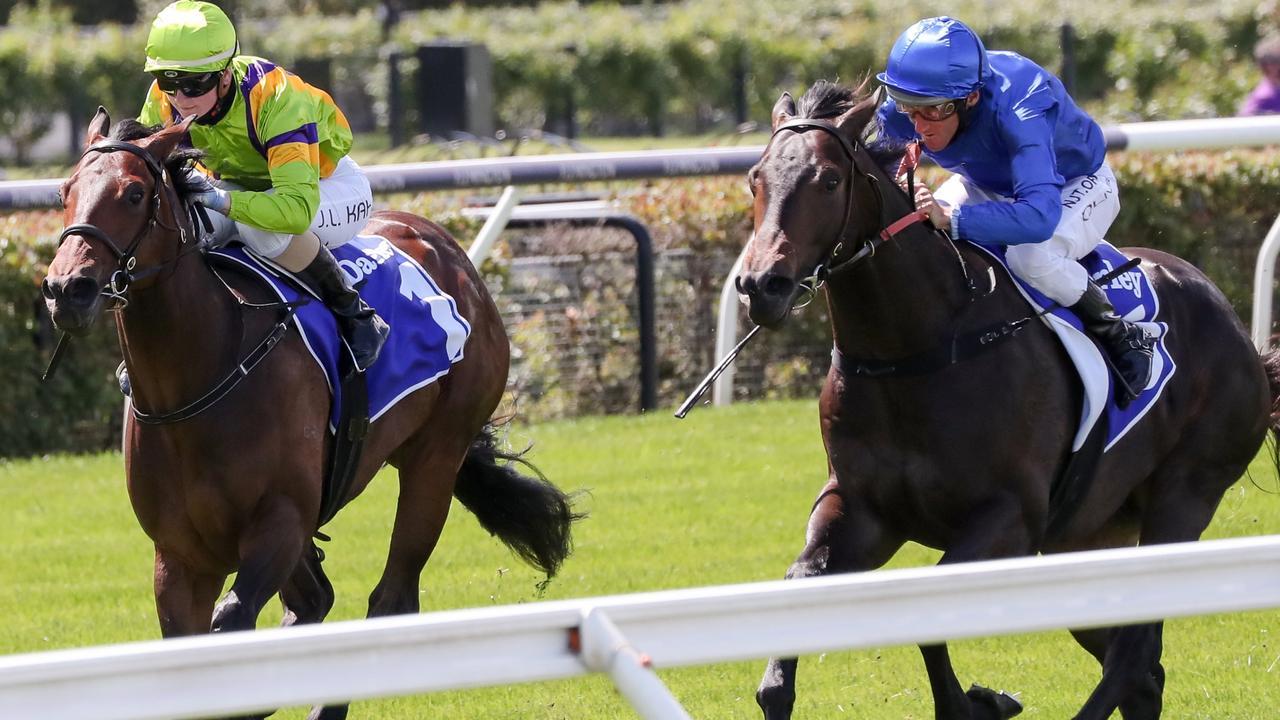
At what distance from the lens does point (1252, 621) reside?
17.6 feet

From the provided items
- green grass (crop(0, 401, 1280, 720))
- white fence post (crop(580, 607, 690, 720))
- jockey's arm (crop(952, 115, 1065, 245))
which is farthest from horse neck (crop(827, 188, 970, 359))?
white fence post (crop(580, 607, 690, 720))

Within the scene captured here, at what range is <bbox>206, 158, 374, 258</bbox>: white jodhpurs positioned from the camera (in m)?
4.45

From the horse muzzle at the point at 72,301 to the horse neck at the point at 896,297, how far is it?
1583mm

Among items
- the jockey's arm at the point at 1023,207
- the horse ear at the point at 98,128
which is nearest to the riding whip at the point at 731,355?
the jockey's arm at the point at 1023,207

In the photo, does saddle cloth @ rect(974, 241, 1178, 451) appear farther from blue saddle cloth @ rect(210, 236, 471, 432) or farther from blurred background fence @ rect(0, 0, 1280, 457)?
blurred background fence @ rect(0, 0, 1280, 457)

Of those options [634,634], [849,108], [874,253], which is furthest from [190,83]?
[634,634]

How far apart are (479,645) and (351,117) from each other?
27.9m

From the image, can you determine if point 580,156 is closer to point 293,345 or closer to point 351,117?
point 293,345

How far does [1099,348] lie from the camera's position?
4305 mm

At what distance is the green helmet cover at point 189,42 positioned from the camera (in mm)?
4105

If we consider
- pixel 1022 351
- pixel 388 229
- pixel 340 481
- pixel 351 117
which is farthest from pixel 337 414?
pixel 351 117

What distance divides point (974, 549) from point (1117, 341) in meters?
0.76

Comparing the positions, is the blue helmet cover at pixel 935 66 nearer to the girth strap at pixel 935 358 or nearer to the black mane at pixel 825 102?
the black mane at pixel 825 102

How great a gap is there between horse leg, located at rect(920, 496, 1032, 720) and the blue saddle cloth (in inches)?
61.6
